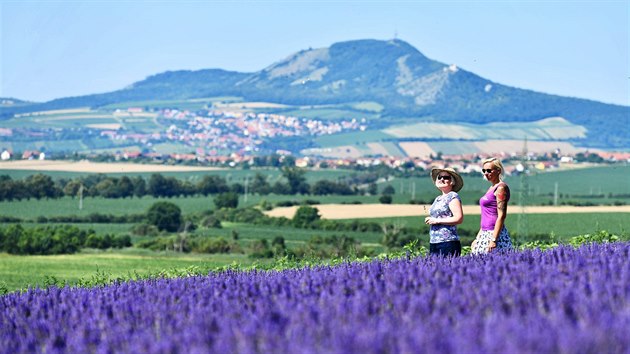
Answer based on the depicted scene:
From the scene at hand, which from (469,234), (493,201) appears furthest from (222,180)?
(493,201)

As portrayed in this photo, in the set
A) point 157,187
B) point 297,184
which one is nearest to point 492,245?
point 297,184

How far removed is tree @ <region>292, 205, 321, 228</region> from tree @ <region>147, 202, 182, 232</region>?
8755 millimetres

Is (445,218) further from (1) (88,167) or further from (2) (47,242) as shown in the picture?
(1) (88,167)

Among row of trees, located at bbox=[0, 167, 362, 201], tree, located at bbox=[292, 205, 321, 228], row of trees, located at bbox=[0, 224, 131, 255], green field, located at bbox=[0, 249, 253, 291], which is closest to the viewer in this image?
green field, located at bbox=[0, 249, 253, 291]

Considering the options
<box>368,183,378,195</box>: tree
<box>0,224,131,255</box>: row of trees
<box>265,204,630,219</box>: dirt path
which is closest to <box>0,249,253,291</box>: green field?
<box>0,224,131,255</box>: row of trees

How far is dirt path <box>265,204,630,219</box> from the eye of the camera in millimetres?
77275

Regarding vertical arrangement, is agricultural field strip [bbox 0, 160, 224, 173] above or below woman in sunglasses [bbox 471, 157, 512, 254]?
below

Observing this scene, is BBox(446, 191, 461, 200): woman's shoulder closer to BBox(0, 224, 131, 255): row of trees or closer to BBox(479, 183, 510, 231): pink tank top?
BBox(479, 183, 510, 231): pink tank top

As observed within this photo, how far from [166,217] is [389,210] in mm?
16444

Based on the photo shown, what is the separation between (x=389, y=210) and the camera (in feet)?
270

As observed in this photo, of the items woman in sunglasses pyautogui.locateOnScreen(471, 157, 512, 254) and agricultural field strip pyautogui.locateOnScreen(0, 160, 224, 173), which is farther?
agricultural field strip pyautogui.locateOnScreen(0, 160, 224, 173)

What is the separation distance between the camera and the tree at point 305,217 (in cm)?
7781

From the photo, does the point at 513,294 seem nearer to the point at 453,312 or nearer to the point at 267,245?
the point at 453,312

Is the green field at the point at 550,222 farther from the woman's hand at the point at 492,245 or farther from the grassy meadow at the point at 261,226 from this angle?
the woman's hand at the point at 492,245
